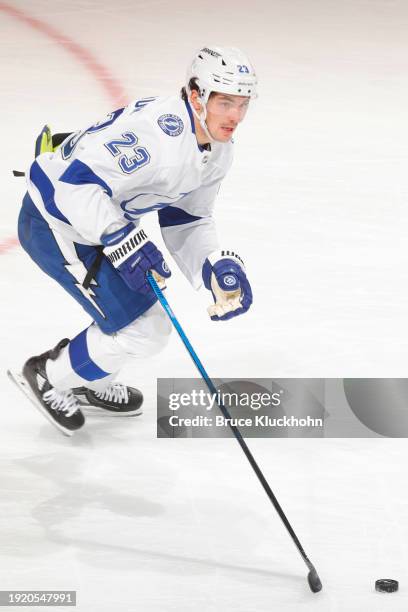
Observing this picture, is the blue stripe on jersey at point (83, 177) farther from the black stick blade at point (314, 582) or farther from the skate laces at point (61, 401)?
the black stick blade at point (314, 582)

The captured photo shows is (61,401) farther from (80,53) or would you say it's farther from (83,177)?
(80,53)

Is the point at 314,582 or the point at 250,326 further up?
the point at 250,326

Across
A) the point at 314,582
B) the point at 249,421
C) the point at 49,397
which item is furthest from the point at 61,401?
the point at 314,582

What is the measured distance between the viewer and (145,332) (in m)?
3.10

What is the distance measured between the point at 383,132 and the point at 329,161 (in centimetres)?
42


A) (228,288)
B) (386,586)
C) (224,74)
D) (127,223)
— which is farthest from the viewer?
(228,288)

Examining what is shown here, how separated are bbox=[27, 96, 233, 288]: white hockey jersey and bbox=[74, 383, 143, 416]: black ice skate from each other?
1.95 feet

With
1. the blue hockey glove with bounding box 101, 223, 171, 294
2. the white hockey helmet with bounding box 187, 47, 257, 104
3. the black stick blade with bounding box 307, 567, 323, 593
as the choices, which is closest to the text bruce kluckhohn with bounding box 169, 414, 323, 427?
the blue hockey glove with bounding box 101, 223, 171, 294

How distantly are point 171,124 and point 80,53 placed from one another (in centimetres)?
305

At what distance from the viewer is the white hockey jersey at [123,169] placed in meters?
2.85

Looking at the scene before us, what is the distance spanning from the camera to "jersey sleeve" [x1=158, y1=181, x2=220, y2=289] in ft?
10.7

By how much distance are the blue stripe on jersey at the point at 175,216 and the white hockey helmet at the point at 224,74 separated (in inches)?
20.6

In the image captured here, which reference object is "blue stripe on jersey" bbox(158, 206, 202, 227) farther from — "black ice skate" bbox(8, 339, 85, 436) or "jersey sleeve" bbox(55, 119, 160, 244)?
"black ice skate" bbox(8, 339, 85, 436)

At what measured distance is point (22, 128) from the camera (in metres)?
5.07
